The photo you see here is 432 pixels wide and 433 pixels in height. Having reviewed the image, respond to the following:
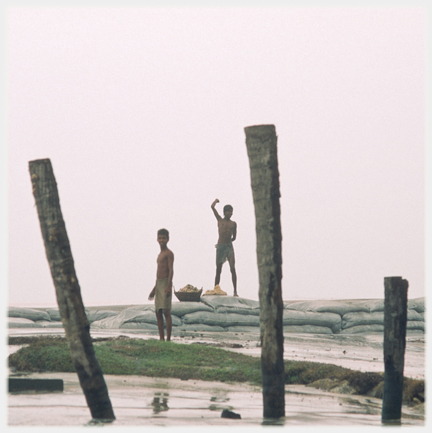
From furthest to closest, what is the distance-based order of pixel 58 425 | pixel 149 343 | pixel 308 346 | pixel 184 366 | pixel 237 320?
1. pixel 237 320
2. pixel 308 346
3. pixel 149 343
4. pixel 184 366
5. pixel 58 425

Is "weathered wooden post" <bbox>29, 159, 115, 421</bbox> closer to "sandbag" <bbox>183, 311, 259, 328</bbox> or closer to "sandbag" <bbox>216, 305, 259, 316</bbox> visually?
"sandbag" <bbox>183, 311, 259, 328</bbox>

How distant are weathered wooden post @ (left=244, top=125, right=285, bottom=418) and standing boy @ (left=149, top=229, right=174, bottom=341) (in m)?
4.58

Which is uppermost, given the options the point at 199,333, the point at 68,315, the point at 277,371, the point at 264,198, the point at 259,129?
the point at 259,129

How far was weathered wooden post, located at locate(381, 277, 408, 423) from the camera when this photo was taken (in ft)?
21.4

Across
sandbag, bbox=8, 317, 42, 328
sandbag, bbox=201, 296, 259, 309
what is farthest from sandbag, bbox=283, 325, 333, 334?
sandbag, bbox=8, 317, 42, 328

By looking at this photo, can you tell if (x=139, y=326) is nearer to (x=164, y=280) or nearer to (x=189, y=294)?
(x=189, y=294)

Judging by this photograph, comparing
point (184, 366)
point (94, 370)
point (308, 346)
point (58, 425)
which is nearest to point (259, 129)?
point (94, 370)

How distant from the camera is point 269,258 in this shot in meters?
6.26

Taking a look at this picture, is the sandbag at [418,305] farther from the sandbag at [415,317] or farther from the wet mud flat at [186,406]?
the wet mud flat at [186,406]

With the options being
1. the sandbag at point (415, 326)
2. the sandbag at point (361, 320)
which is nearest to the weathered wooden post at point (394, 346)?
the sandbag at point (361, 320)

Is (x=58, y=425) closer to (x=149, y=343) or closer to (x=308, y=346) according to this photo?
(x=149, y=343)

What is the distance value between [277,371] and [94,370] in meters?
1.61

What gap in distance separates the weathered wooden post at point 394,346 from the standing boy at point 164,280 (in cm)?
458

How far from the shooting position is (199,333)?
46.3ft
